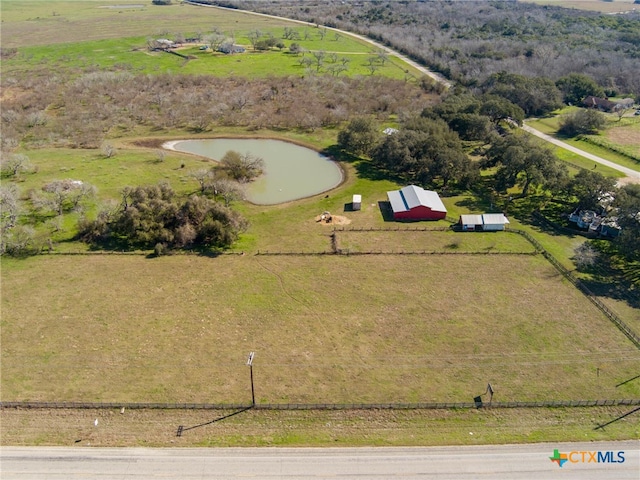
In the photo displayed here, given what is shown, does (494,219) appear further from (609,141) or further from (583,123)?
(583,123)

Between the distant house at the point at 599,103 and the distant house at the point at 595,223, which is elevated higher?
the distant house at the point at 599,103

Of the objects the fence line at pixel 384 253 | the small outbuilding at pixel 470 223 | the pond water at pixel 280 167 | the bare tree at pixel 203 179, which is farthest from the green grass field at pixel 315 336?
the bare tree at pixel 203 179

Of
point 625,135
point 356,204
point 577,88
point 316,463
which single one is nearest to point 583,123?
point 625,135

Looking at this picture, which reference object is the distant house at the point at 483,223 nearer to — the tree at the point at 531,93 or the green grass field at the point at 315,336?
the green grass field at the point at 315,336

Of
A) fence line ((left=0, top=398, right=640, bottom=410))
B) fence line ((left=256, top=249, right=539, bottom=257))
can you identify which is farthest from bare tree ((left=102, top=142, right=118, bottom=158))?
fence line ((left=0, top=398, right=640, bottom=410))

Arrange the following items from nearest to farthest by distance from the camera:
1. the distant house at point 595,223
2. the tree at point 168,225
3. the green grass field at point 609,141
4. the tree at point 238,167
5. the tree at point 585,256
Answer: the tree at point 585,256
the tree at point 168,225
the distant house at point 595,223
the tree at point 238,167
the green grass field at point 609,141

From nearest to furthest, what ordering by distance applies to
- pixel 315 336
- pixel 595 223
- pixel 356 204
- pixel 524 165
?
pixel 315 336 < pixel 595 223 < pixel 356 204 < pixel 524 165

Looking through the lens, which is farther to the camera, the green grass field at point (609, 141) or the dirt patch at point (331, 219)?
the green grass field at point (609, 141)
